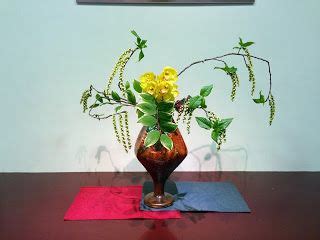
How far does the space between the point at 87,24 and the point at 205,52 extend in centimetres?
41

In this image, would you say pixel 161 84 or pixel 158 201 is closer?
pixel 161 84

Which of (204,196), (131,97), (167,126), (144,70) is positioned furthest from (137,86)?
(204,196)

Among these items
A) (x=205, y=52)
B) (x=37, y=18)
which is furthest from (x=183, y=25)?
(x=37, y=18)

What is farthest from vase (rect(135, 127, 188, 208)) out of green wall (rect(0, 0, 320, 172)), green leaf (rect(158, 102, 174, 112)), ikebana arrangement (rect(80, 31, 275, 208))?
green wall (rect(0, 0, 320, 172))

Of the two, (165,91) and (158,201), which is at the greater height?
(165,91)

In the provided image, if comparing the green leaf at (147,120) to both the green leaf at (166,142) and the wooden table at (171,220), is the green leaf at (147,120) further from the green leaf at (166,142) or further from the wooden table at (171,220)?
the wooden table at (171,220)

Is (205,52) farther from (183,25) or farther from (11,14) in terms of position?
(11,14)

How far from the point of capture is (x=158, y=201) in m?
1.00

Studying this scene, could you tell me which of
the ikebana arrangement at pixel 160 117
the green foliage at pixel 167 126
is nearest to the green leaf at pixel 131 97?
the ikebana arrangement at pixel 160 117

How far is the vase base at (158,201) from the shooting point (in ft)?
3.23

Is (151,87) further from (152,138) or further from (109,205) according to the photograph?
(109,205)

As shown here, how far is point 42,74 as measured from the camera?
1.19 metres

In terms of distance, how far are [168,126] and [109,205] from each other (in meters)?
0.32

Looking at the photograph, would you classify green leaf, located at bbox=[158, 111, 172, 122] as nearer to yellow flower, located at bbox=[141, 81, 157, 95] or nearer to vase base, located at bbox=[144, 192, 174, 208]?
yellow flower, located at bbox=[141, 81, 157, 95]
